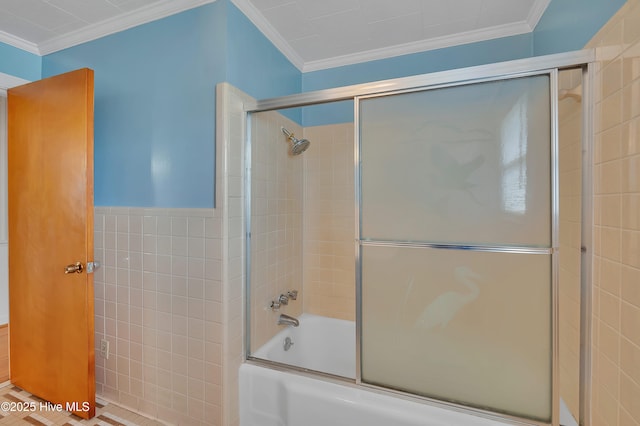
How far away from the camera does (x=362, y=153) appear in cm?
133

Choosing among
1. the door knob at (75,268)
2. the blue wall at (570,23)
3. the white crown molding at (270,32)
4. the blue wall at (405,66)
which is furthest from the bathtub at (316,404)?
the white crown molding at (270,32)

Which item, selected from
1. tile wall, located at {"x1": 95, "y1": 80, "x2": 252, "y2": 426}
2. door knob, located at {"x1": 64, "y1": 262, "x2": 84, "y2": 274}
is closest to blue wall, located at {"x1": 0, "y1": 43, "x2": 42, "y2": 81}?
tile wall, located at {"x1": 95, "y1": 80, "x2": 252, "y2": 426}

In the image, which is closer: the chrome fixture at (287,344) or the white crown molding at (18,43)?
the white crown molding at (18,43)

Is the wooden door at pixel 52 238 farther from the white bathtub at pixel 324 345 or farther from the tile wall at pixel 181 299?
the white bathtub at pixel 324 345

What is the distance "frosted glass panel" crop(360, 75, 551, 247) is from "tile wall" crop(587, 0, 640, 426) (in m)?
0.15

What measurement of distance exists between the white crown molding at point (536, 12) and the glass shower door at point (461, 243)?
81 centimetres

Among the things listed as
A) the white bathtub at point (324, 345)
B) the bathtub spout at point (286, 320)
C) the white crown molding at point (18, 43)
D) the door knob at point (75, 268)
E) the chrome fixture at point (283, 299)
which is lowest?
the white bathtub at point (324, 345)

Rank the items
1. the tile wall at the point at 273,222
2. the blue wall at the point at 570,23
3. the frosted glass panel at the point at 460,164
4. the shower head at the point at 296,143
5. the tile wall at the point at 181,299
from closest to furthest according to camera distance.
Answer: the blue wall at the point at 570,23 < the frosted glass panel at the point at 460,164 < the tile wall at the point at 181,299 < the tile wall at the point at 273,222 < the shower head at the point at 296,143

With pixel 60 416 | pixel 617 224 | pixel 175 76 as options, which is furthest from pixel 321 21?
pixel 60 416

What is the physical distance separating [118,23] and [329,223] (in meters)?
1.88

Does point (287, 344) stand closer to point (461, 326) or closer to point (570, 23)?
point (461, 326)

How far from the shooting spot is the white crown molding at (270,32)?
1.51m

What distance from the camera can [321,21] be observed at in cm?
167

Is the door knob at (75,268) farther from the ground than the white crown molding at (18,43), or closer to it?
closer to it
